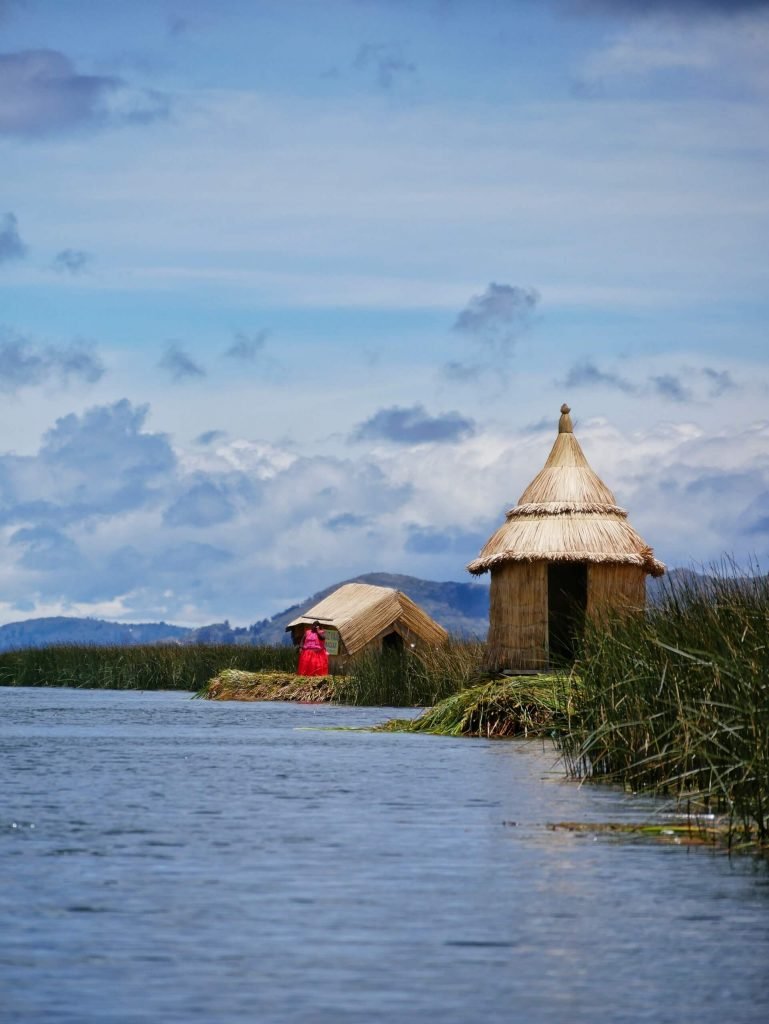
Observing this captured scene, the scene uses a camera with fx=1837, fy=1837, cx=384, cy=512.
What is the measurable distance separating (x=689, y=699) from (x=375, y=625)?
29.0m

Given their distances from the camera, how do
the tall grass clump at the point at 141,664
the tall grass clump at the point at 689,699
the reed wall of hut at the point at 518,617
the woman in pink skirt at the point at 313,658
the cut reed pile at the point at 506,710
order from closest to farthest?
the tall grass clump at the point at 689,699 < the cut reed pile at the point at 506,710 < the reed wall of hut at the point at 518,617 < the woman in pink skirt at the point at 313,658 < the tall grass clump at the point at 141,664

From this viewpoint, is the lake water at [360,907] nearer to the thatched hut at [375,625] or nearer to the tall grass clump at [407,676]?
the tall grass clump at [407,676]

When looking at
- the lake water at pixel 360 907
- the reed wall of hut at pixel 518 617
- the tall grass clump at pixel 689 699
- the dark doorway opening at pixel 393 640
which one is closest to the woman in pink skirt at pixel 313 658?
the dark doorway opening at pixel 393 640

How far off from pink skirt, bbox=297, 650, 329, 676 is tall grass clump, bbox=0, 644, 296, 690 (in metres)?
2.32

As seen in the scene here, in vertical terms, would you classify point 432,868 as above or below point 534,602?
below

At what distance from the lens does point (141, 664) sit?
4962 cm

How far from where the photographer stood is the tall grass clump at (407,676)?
1324 inches

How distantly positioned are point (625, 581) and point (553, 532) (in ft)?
4.77

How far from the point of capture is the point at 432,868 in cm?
1073

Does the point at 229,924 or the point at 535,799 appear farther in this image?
the point at 535,799

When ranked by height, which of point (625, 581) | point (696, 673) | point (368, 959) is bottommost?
point (368, 959)

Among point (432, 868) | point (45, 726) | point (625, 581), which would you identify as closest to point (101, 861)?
point (432, 868)

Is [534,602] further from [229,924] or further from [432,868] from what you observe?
[229,924]

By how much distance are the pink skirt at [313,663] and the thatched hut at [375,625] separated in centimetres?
30
